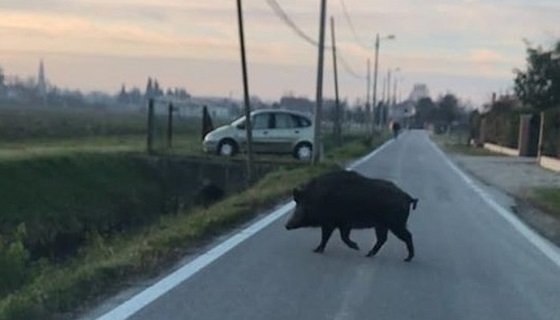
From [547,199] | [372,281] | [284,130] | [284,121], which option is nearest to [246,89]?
[284,121]

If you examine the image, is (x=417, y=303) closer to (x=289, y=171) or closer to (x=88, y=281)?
(x=88, y=281)

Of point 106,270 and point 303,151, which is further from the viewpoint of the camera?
point 303,151

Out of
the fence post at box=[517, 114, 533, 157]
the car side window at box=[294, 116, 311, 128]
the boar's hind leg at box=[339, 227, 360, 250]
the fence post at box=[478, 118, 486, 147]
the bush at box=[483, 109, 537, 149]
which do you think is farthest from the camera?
the fence post at box=[478, 118, 486, 147]

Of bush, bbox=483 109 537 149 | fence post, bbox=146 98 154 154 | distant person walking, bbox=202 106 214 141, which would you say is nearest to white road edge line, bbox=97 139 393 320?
fence post, bbox=146 98 154 154

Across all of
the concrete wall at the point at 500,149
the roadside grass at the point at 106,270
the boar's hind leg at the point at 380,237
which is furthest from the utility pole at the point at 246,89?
the concrete wall at the point at 500,149

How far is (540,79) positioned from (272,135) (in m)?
33.8

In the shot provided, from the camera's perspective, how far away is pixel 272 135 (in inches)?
1720

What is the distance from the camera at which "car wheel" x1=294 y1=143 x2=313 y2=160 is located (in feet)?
143

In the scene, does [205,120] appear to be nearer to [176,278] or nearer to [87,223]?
[87,223]

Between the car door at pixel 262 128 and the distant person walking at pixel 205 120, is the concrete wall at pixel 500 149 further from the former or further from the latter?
the car door at pixel 262 128

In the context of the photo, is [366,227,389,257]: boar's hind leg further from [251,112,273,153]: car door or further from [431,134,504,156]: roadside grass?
[431,134,504,156]: roadside grass

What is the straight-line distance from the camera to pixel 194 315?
970 centimetres

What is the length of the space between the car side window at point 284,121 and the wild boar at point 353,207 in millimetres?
28880

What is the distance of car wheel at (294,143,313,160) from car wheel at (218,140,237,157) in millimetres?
2357
